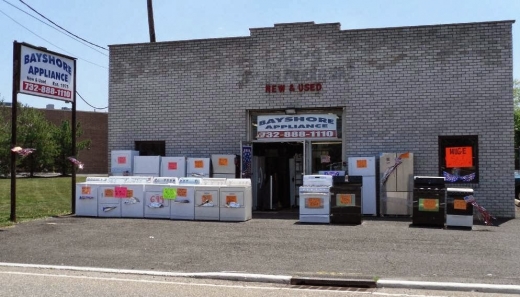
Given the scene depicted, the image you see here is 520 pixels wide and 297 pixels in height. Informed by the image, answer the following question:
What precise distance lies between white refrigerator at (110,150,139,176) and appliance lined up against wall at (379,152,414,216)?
800cm

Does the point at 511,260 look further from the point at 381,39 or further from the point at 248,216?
the point at 381,39

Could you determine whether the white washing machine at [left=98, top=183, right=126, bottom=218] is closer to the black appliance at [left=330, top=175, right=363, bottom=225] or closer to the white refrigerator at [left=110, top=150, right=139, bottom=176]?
the white refrigerator at [left=110, top=150, right=139, bottom=176]

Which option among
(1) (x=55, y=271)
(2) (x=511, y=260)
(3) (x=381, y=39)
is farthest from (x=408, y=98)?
(1) (x=55, y=271)

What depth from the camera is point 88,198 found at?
15930 millimetres

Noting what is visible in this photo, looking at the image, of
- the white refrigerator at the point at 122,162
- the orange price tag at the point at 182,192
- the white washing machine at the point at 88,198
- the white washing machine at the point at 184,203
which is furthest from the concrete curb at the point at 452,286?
the white refrigerator at the point at 122,162

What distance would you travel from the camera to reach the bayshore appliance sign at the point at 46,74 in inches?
580

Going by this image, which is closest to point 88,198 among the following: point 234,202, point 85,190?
point 85,190

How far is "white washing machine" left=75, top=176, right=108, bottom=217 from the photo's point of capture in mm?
15883

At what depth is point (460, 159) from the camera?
16219 mm

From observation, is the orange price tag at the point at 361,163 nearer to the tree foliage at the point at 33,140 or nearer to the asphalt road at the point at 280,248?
the asphalt road at the point at 280,248

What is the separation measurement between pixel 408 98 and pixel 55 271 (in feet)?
37.7

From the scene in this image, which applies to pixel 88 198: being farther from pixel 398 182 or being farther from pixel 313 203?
pixel 398 182

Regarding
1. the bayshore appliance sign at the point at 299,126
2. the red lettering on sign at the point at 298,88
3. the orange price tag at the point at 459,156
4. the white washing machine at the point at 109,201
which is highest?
the red lettering on sign at the point at 298,88

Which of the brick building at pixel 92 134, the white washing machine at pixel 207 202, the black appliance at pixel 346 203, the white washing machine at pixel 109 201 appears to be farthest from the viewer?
the brick building at pixel 92 134
